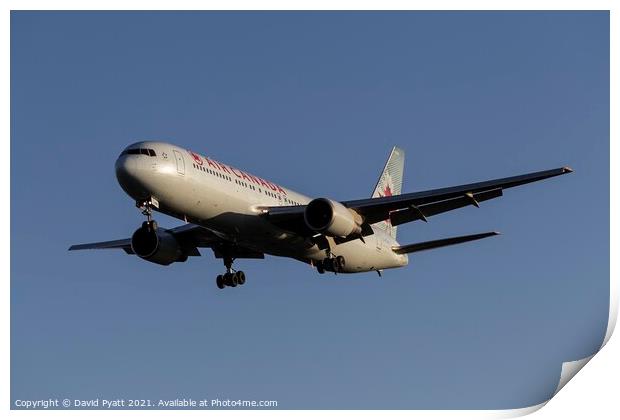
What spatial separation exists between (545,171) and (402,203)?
523 centimetres

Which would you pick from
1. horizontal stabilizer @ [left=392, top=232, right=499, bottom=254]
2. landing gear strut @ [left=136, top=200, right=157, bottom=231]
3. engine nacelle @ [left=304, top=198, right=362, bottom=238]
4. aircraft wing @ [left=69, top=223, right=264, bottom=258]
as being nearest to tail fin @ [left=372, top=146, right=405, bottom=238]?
horizontal stabilizer @ [left=392, top=232, right=499, bottom=254]

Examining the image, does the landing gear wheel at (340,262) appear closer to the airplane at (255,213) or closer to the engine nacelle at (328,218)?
the airplane at (255,213)

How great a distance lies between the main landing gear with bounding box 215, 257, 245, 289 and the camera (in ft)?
113

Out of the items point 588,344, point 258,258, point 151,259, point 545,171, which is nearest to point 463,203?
point 545,171

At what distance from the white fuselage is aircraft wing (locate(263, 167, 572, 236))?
0.50 metres

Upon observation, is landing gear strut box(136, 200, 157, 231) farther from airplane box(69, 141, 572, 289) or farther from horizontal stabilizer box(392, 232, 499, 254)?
horizontal stabilizer box(392, 232, 499, 254)

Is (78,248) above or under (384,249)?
above

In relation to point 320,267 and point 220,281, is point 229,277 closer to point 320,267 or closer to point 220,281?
point 220,281

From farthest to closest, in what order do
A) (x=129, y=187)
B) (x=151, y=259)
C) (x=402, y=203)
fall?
(x=151, y=259), (x=402, y=203), (x=129, y=187)

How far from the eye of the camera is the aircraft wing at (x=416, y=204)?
29.0m

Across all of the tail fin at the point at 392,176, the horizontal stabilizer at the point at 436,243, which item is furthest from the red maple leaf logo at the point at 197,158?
the tail fin at the point at 392,176
